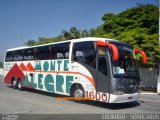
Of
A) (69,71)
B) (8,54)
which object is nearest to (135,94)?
(69,71)

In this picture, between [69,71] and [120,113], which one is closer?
[120,113]

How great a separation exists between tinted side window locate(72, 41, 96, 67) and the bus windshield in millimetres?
1216

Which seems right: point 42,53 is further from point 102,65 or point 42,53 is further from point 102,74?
point 102,74

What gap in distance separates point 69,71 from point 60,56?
Answer: 4.29 feet

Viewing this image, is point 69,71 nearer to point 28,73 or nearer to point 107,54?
point 107,54

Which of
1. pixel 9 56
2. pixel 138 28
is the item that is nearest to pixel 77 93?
pixel 9 56

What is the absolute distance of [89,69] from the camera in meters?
12.6

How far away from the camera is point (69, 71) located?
1402 centimetres

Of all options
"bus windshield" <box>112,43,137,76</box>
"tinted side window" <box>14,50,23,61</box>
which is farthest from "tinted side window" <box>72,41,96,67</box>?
"tinted side window" <box>14,50,23,61</box>

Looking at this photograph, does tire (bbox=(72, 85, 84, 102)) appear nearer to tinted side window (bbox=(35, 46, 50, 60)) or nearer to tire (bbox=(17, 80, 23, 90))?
tinted side window (bbox=(35, 46, 50, 60))

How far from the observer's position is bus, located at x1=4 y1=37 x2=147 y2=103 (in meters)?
11.5

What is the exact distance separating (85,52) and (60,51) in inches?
95.5

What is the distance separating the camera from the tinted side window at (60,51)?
14358 mm

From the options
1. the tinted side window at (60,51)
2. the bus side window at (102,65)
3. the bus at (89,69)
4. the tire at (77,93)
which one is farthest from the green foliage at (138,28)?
the bus side window at (102,65)
